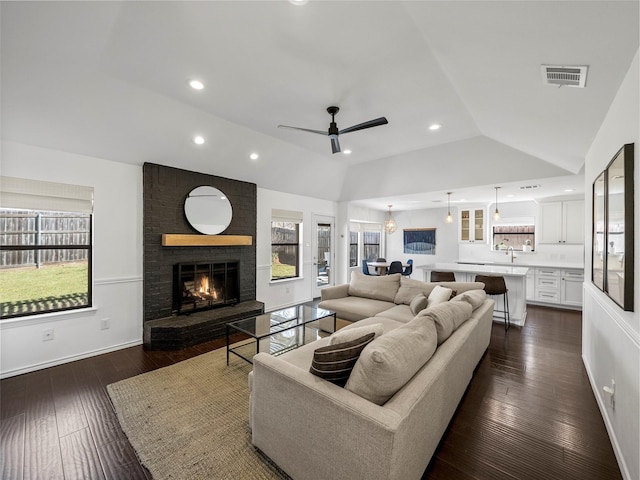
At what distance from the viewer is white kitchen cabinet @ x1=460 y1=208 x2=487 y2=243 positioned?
741 centimetres

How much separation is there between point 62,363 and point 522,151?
6.60 m

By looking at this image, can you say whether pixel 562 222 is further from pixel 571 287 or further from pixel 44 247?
pixel 44 247

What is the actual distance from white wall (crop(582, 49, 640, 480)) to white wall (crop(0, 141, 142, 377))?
4.77 meters

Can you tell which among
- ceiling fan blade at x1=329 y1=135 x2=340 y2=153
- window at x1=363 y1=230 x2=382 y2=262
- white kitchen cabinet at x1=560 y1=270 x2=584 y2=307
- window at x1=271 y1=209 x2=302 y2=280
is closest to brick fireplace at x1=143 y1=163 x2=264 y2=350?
window at x1=271 y1=209 x2=302 y2=280

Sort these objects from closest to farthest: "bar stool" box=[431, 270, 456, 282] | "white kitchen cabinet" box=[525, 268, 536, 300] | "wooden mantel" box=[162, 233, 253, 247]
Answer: "wooden mantel" box=[162, 233, 253, 247] < "bar stool" box=[431, 270, 456, 282] < "white kitchen cabinet" box=[525, 268, 536, 300]

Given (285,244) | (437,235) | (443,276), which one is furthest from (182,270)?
(437,235)

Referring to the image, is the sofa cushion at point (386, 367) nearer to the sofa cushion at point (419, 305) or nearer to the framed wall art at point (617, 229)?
the framed wall art at point (617, 229)

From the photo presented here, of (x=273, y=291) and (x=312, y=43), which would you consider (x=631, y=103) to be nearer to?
(x=312, y=43)

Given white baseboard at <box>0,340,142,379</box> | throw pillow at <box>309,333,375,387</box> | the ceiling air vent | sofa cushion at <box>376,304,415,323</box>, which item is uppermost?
the ceiling air vent

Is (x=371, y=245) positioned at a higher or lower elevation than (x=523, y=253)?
higher

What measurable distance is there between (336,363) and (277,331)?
1.66 meters

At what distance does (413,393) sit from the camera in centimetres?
145

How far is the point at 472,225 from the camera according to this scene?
298 inches

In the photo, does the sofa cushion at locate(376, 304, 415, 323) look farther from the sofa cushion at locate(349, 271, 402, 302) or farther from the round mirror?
the round mirror
